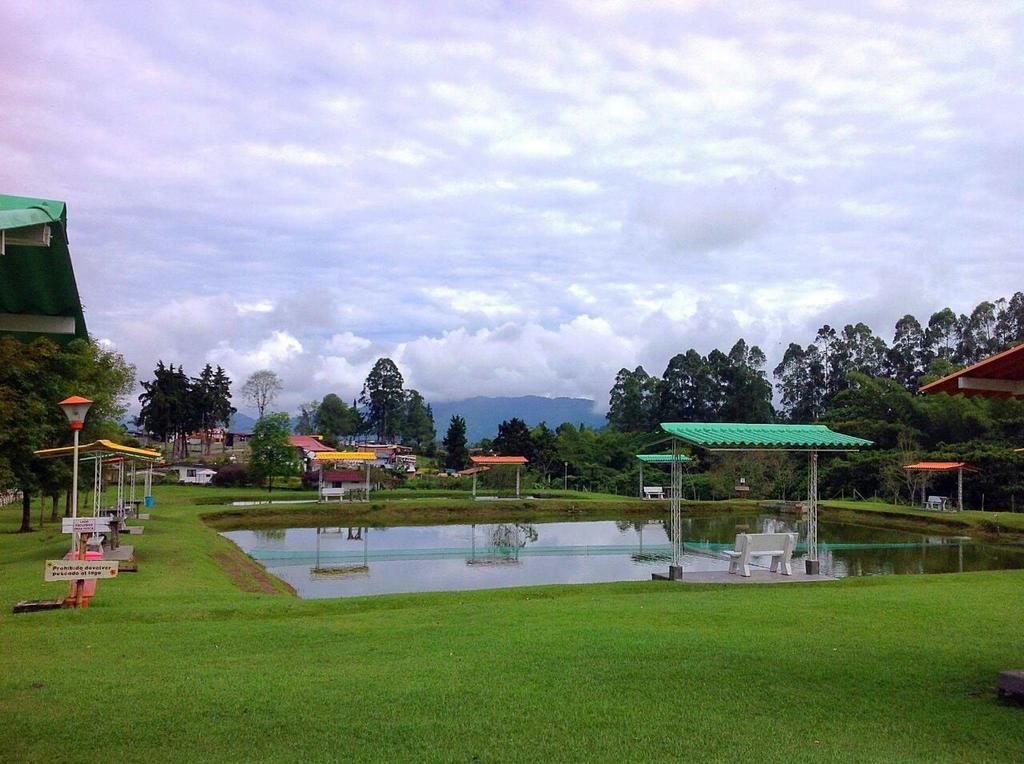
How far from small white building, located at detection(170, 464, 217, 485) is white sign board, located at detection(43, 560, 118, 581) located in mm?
41906

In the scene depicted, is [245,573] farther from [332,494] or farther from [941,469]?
[941,469]

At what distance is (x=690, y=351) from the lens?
2815 inches

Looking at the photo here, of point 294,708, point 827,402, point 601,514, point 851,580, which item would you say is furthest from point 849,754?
point 827,402

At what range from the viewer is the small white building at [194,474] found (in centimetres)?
4975

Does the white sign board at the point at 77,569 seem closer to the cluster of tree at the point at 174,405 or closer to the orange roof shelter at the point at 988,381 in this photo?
the orange roof shelter at the point at 988,381

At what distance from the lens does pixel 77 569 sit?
947 cm

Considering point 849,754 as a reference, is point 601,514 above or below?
below

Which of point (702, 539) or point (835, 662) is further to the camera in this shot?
point (702, 539)

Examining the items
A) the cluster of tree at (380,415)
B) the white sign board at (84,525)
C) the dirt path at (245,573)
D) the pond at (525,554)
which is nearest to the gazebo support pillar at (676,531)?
the pond at (525,554)

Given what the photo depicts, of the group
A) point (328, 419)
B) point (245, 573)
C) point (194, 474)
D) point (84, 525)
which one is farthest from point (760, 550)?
point (328, 419)

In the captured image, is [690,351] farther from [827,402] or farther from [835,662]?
[835,662]

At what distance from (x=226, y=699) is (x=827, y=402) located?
69.6 meters

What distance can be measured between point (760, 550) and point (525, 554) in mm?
8317

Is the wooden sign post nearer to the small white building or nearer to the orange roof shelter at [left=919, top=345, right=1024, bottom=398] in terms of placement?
the orange roof shelter at [left=919, top=345, right=1024, bottom=398]
